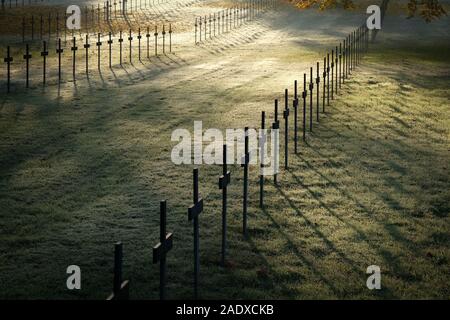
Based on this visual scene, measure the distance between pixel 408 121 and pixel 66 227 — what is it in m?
12.3

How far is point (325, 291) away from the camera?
343 inches

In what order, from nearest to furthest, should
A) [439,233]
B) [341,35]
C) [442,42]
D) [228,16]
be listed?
[439,233] < [442,42] < [341,35] < [228,16]

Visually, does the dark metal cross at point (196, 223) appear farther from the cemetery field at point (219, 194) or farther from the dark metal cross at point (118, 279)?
the dark metal cross at point (118, 279)

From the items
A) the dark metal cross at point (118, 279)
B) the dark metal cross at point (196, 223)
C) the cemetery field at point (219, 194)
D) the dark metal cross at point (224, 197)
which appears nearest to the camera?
the dark metal cross at point (118, 279)

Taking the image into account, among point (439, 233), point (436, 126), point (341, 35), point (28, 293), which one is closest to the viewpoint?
point (28, 293)

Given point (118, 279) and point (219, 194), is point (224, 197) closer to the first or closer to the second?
point (219, 194)

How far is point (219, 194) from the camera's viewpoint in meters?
13.0

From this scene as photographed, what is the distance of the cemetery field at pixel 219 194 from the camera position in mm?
9180

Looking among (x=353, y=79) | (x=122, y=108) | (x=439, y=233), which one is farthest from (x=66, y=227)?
(x=353, y=79)

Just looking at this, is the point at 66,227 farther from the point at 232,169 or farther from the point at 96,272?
the point at 232,169

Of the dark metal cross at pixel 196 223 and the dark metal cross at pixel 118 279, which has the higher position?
the dark metal cross at pixel 118 279

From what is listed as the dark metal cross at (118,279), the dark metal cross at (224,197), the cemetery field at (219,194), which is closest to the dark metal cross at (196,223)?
the cemetery field at (219,194)

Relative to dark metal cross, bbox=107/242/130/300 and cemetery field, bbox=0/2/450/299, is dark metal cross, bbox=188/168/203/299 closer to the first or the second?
cemetery field, bbox=0/2/450/299

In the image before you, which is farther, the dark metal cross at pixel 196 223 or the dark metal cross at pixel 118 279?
the dark metal cross at pixel 196 223
